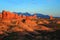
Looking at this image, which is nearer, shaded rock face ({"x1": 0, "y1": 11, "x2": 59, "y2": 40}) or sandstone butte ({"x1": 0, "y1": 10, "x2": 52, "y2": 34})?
shaded rock face ({"x1": 0, "y1": 11, "x2": 59, "y2": 40})

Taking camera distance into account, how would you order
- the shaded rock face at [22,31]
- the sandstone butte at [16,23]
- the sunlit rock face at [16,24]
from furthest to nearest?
the sandstone butte at [16,23], the sunlit rock face at [16,24], the shaded rock face at [22,31]

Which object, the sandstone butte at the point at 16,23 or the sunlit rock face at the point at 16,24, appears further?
the sandstone butte at the point at 16,23

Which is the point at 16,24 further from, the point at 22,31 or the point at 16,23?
the point at 22,31

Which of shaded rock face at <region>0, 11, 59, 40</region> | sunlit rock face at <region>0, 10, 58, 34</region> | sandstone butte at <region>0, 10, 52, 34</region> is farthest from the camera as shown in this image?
sandstone butte at <region>0, 10, 52, 34</region>

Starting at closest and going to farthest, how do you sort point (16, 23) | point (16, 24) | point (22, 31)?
point (22, 31) → point (16, 24) → point (16, 23)

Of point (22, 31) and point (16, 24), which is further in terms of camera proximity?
point (16, 24)

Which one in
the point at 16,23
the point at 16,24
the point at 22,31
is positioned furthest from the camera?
the point at 16,23

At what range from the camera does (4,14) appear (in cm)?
8656

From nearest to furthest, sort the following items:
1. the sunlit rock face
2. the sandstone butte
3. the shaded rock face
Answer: the shaded rock face
the sunlit rock face
the sandstone butte

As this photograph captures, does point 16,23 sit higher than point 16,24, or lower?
higher

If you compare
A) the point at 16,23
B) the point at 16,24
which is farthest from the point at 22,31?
the point at 16,23

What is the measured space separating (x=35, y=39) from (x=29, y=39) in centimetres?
170

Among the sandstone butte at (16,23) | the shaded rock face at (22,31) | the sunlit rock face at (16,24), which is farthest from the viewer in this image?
the sandstone butte at (16,23)

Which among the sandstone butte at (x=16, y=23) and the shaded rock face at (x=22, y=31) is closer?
the shaded rock face at (x=22, y=31)
